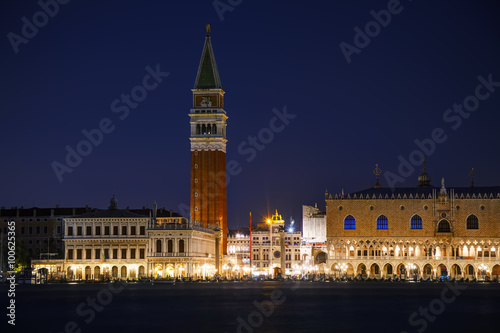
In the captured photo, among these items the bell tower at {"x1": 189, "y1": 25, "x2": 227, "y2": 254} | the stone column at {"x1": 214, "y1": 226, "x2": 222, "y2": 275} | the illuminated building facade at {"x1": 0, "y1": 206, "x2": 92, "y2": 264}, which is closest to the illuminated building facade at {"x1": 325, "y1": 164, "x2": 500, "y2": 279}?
the stone column at {"x1": 214, "y1": 226, "x2": 222, "y2": 275}

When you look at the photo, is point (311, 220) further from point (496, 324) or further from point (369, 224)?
point (496, 324)

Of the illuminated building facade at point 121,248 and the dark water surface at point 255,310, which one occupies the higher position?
the illuminated building facade at point 121,248

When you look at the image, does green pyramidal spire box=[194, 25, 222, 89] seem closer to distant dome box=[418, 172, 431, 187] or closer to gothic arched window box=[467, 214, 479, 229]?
distant dome box=[418, 172, 431, 187]

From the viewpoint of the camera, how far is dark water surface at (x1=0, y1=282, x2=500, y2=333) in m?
61.2

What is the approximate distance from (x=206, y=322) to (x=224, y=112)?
89161 millimetres

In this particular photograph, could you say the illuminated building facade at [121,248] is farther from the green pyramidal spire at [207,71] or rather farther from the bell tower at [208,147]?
the green pyramidal spire at [207,71]

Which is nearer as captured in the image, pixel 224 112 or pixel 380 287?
pixel 380 287

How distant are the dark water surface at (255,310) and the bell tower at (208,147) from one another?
39.7 meters

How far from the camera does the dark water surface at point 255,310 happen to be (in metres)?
61.2

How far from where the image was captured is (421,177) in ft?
481

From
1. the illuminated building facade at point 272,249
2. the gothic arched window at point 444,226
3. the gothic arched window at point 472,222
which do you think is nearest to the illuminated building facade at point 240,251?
the illuminated building facade at point 272,249

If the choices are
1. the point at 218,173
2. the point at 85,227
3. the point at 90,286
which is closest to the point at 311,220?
the point at 218,173

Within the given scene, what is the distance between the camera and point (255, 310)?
237 ft

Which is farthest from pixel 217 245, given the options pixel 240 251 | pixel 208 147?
pixel 240 251
